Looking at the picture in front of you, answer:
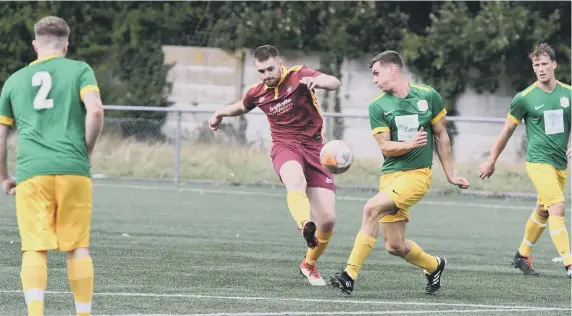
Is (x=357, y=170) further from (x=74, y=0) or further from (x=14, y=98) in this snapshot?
(x=14, y=98)

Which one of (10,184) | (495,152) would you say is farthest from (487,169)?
(10,184)

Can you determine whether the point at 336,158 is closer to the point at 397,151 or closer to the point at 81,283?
the point at 397,151

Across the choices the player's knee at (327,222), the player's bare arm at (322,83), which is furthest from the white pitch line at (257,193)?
the player's bare arm at (322,83)

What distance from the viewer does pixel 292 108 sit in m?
10.8

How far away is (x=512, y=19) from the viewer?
27172mm

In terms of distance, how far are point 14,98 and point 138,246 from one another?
550cm

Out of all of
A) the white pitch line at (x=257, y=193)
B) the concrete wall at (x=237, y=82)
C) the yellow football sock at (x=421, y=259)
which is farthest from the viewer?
the concrete wall at (x=237, y=82)

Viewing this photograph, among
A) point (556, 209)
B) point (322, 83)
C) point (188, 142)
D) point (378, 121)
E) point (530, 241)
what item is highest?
point (322, 83)

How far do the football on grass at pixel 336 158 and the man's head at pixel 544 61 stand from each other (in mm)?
2241

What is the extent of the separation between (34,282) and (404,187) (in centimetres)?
349

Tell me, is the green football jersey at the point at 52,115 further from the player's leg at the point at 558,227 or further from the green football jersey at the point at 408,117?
the player's leg at the point at 558,227

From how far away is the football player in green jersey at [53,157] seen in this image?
721cm

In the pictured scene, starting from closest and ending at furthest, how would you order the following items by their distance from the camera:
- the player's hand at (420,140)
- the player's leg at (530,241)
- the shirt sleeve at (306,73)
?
the player's hand at (420,140), the shirt sleeve at (306,73), the player's leg at (530,241)

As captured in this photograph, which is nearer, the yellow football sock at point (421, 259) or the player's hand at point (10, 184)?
the player's hand at point (10, 184)
